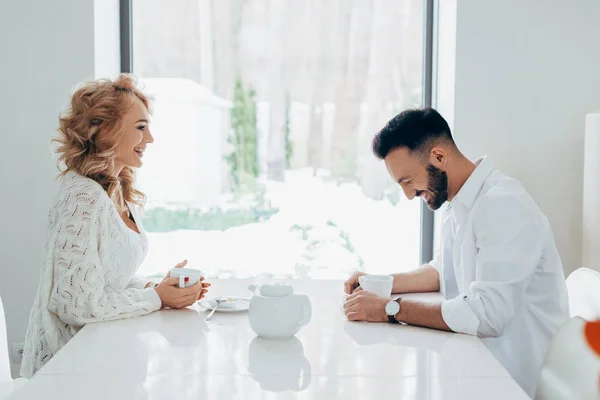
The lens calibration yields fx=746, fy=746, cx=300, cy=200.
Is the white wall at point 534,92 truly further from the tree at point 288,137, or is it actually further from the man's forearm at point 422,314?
the man's forearm at point 422,314

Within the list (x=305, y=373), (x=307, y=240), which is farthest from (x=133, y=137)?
(x=307, y=240)

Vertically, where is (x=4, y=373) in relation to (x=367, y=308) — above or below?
below

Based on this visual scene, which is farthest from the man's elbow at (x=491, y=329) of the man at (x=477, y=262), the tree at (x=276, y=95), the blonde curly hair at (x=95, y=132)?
the tree at (x=276, y=95)

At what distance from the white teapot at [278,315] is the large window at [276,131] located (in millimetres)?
1728

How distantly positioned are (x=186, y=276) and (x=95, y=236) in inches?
10.6

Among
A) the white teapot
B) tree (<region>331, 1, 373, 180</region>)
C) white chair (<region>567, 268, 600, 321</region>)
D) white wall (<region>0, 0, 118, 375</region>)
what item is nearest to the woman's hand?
the white teapot

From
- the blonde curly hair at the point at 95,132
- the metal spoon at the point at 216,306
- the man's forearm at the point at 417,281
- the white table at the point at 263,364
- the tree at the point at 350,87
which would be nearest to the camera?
the white table at the point at 263,364

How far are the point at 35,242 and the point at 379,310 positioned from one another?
5.99 ft

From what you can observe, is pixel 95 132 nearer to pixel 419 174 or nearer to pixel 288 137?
pixel 419 174

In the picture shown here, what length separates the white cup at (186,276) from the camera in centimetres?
206

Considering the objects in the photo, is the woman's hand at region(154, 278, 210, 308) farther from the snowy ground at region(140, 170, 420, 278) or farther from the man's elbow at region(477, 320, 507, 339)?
the snowy ground at region(140, 170, 420, 278)

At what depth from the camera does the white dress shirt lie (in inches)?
72.9

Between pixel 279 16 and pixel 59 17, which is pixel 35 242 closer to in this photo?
pixel 59 17

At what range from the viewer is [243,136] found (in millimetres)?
3482
